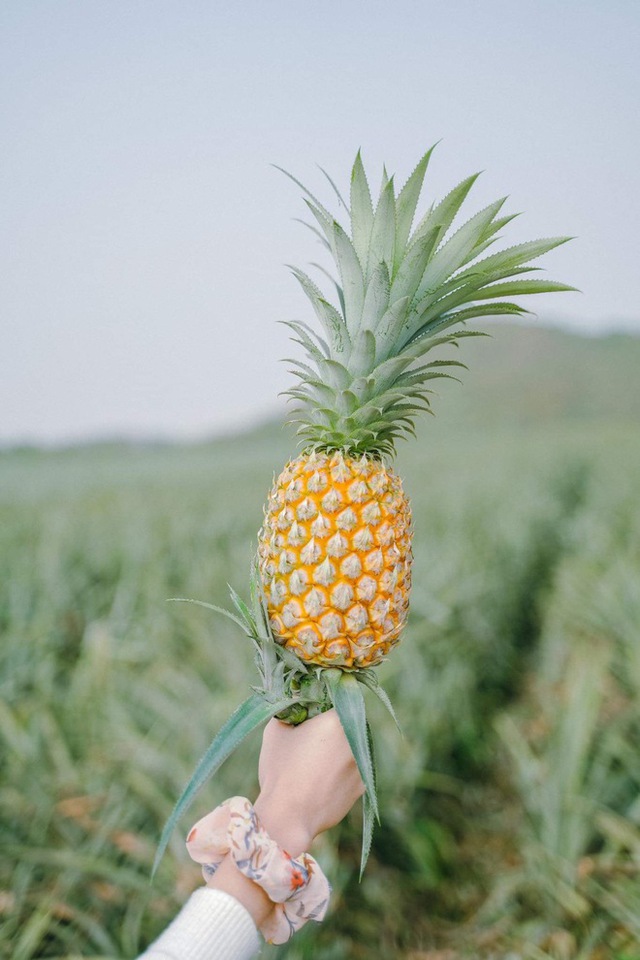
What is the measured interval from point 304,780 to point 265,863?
5.6 inches

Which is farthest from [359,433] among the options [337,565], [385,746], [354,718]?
[385,746]

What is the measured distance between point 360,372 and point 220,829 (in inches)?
32.7

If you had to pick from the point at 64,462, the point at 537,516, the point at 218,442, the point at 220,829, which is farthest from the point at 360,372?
the point at 218,442

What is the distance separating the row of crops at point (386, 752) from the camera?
235 centimetres

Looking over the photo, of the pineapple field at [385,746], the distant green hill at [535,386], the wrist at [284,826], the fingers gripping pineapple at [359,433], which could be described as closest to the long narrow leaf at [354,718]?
the fingers gripping pineapple at [359,433]

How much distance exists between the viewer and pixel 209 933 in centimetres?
112

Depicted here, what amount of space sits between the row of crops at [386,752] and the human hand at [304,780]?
1041mm

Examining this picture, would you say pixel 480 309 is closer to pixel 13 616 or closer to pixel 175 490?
pixel 13 616

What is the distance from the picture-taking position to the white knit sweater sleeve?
1.11 m

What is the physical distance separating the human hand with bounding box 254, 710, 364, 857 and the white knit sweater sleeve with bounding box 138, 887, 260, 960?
12 cm

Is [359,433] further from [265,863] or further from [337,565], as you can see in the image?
[265,863]

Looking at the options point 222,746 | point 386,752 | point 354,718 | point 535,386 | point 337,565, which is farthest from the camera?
point 535,386

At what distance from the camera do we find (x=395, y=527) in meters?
1.38

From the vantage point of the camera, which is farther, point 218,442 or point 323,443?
point 218,442
